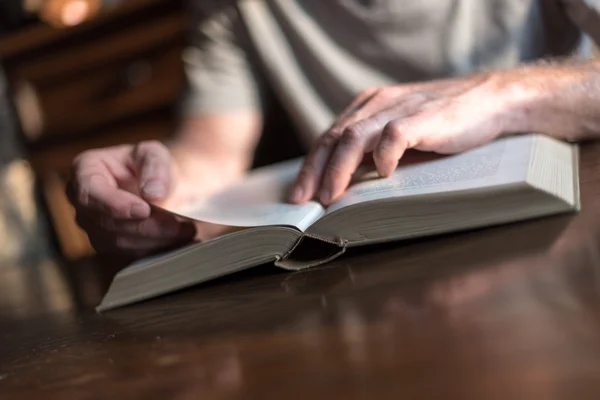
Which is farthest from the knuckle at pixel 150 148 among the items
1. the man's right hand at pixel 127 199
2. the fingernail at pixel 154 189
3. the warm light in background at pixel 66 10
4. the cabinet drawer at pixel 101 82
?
the warm light in background at pixel 66 10

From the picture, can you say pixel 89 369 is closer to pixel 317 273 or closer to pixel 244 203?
pixel 317 273

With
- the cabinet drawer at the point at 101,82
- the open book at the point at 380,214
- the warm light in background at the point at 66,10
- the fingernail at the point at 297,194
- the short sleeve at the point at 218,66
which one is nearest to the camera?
the open book at the point at 380,214

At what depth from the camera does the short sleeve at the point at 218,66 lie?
117 centimetres

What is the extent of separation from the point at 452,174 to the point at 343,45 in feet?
2.04

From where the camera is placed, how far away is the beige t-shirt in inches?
40.3

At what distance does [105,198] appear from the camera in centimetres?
71

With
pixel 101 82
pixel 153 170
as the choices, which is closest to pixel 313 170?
pixel 153 170

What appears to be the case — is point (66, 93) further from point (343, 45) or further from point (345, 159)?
point (345, 159)

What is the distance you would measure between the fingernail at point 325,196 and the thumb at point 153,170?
0.19m

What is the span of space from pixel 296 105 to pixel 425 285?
31.0 inches

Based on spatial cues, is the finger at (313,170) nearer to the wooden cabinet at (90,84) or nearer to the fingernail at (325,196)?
the fingernail at (325,196)

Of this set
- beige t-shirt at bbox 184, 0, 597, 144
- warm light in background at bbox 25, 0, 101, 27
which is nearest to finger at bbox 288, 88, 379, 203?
beige t-shirt at bbox 184, 0, 597, 144

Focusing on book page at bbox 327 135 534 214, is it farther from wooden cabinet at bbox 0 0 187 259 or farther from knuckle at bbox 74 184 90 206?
wooden cabinet at bbox 0 0 187 259

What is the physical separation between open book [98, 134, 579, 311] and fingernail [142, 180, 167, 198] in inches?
2.8
